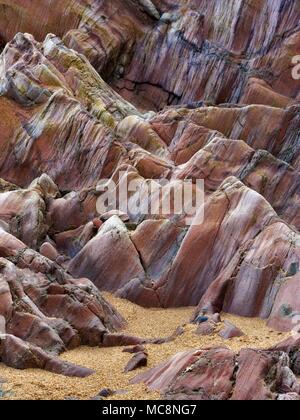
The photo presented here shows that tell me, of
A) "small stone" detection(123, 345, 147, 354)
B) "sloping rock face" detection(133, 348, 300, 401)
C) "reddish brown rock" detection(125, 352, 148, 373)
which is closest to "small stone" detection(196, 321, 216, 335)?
"small stone" detection(123, 345, 147, 354)

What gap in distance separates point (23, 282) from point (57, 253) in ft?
13.8

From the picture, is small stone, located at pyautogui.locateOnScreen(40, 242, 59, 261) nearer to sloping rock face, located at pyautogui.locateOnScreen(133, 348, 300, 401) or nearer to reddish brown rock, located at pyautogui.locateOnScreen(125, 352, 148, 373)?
reddish brown rock, located at pyautogui.locateOnScreen(125, 352, 148, 373)

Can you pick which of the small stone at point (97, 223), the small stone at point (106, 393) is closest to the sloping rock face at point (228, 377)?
the small stone at point (106, 393)

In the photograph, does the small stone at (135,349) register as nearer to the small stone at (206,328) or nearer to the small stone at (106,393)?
the small stone at (206,328)

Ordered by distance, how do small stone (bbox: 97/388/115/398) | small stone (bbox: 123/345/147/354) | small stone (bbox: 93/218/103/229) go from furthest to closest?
small stone (bbox: 93/218/103/229) < small stone (bbox: 123/345/147/354) < small stone (bbox: 97/388/115/398)

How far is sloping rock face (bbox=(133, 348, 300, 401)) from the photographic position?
401 inches

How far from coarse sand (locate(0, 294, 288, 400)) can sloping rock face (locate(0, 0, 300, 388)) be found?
461 mm

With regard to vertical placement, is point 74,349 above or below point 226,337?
below

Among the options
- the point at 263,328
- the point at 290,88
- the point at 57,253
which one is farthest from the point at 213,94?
the point at 263,328

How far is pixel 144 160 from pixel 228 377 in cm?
1306

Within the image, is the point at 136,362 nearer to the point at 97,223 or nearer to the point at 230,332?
the point at 230,332

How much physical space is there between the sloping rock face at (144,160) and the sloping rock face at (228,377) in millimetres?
160
